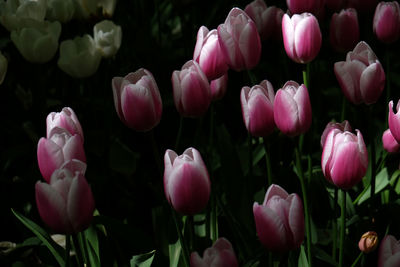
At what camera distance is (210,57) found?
1167 mm

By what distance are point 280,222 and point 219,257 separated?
0.34 feet

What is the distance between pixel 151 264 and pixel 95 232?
0.50ft

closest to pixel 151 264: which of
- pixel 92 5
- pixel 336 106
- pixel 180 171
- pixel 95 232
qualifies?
pixel 95 232

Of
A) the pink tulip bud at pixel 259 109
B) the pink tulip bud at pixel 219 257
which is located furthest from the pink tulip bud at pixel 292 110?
the pink tulip bud at pixel 219 257

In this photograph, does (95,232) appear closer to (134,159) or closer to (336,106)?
(134,159)

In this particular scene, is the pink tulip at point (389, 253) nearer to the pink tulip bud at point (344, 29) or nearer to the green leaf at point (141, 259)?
the green leaf at point (141, 259)

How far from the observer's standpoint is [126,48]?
83.4 inches

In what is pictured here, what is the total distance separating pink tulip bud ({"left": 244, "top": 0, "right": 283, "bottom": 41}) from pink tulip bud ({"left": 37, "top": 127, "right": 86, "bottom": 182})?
660mm

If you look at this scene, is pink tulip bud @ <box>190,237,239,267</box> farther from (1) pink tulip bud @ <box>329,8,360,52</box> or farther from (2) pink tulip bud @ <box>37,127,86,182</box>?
(1) pink tulip bud @ <box>329,8,360,52</box>

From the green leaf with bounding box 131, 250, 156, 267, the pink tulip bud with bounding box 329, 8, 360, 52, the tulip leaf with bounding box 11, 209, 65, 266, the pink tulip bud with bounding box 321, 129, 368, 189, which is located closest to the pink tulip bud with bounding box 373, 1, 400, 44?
the pink tulip bud with bounding box 329, 8, 360, 52

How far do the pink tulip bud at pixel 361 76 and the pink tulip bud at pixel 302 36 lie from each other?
7 centimetres

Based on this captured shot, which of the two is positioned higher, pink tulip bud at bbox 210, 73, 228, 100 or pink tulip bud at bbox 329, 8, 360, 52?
pink tulip bud at bbox 329, 8, 360, 52

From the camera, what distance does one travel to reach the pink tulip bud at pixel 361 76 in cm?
117

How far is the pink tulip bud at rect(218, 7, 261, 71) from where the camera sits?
1163 mm
